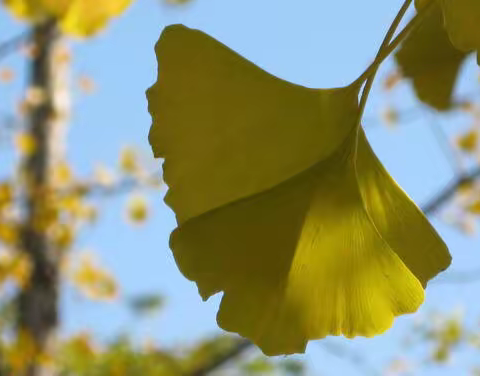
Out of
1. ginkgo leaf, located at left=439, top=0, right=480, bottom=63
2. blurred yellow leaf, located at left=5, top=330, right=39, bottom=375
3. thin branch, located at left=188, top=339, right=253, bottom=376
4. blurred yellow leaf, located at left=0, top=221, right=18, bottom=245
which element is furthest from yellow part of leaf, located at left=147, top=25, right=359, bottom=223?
blurred yellow leaf, located at left=0, top=221, right=18, bottom=245

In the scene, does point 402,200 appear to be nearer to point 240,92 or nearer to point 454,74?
point 240,92

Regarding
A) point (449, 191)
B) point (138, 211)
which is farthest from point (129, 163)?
point (449, 191)

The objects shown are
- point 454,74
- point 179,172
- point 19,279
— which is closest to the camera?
point 179,172

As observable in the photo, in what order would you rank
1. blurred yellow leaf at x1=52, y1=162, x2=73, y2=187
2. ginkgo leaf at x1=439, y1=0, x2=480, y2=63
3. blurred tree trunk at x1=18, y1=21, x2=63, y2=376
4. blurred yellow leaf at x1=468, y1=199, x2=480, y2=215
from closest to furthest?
ginkgo leaf at x1=439, y1=0, x2=480, y2=63, blurred yellow leaf at x1=468, y1=199, x2=480, y2=215, blurred tree trunk at x1=18, y1=21, x2=63, y2=376, blurred yellow leaf at x1=52, y1=162, x2=73, y2=187

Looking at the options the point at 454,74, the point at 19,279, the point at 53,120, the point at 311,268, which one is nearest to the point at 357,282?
the point at 311,268

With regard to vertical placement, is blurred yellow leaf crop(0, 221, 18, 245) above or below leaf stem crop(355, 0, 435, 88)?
above

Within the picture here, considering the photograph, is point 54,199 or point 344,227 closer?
point 344,227

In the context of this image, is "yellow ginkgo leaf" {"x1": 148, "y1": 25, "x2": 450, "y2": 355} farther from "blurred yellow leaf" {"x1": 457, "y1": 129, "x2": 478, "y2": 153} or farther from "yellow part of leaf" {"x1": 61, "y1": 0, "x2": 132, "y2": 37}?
"blurred yellow leaf" {"x1": 457, "y1": 129, "x2": 478, "y2": 153}
